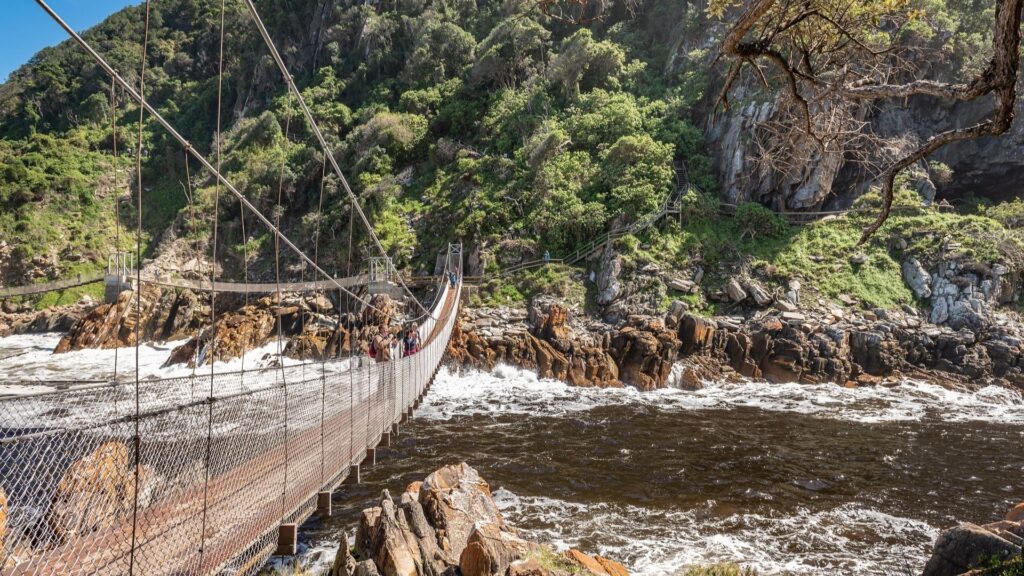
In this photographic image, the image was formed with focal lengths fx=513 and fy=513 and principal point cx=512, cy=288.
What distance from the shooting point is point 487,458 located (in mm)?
6594

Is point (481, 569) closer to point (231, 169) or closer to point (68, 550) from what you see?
point (68, 550)

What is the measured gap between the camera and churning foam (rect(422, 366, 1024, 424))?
8773 mm

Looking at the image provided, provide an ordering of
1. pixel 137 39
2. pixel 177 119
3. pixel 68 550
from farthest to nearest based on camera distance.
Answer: pixel 137 39 < pixel 177 119 < pixel 68 550

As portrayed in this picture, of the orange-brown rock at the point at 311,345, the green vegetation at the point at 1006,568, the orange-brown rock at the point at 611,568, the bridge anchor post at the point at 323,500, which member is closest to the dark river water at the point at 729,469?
the orange-brown rock at the point at 611,568

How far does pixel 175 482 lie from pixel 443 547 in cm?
178

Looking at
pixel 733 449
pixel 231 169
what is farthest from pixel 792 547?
pixel 231 169

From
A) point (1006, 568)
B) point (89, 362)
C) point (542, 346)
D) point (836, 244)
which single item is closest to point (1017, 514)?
point (1006, 568)

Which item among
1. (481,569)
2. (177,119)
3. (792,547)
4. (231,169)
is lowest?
(792,547)

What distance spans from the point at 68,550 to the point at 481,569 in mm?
2126

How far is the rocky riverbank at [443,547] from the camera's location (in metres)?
3.25

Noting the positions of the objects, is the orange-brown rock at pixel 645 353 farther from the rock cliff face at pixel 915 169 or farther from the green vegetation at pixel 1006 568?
the green vegetation at pixel 1006 568

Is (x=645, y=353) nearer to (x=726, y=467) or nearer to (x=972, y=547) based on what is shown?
(x=726, y=467)

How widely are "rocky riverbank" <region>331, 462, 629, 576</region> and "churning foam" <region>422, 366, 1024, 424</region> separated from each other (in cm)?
456

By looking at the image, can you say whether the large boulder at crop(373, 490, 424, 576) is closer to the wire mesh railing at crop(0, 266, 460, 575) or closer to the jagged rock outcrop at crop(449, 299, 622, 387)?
the wire mesh railing at crop(0, 266, 460, 575)
